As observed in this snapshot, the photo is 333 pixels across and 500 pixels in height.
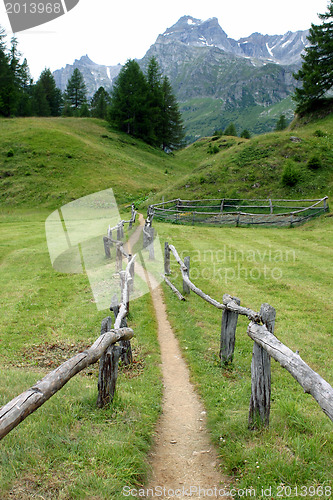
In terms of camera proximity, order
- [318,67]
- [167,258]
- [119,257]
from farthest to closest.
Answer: [318,67], [119,257], [167,258]

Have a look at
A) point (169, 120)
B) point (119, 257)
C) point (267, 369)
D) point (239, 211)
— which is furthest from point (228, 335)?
point (169, 120)

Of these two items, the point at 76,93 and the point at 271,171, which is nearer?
the point at 271,171

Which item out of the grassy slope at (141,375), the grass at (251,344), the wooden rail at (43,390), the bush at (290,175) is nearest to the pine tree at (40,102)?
the grassy slope at (141,375)

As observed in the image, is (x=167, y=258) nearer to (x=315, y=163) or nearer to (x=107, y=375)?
(x=107, y=375)

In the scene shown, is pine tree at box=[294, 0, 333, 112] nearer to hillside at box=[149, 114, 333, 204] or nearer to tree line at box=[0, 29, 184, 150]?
hillside at box=[149, 114, 333, 204]

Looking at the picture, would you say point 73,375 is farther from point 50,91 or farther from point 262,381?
point 50,91

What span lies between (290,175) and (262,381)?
95.7 ft

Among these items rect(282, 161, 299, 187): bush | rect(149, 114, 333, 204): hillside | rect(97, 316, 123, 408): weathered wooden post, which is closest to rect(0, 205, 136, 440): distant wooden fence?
rect(97, 316, 123, 408): weathered wooden post

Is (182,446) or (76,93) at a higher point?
(76,93)

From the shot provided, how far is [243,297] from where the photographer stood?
10.7 meters

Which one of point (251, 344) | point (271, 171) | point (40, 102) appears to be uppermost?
point (40, 102)

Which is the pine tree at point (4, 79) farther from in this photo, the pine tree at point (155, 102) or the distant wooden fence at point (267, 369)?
the distant wooden fence at point (267, 369)

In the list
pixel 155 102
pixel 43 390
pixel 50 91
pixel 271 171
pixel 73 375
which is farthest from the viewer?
pixel 50 91

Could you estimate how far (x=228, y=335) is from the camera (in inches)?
251
